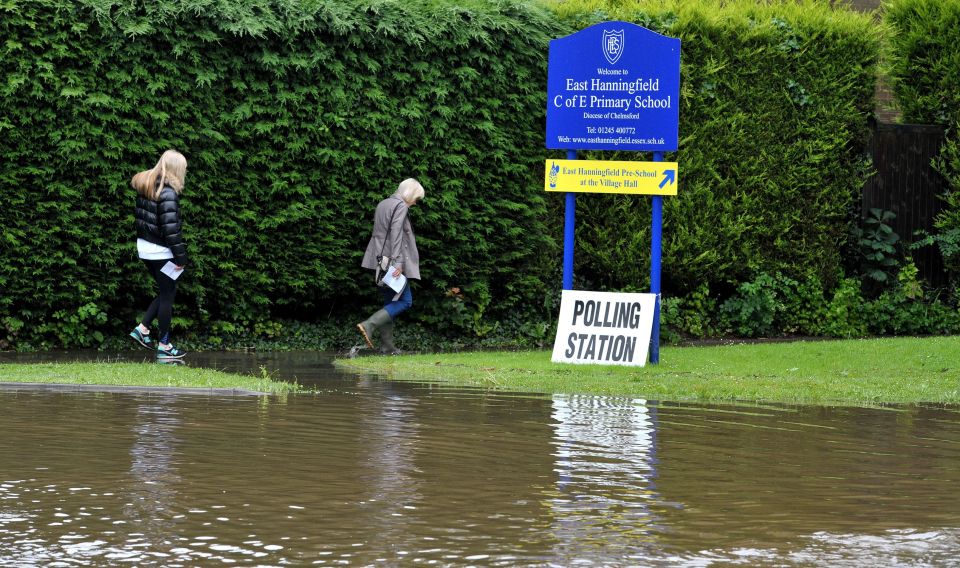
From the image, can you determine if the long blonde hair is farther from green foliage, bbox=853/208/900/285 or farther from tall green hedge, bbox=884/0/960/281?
tall green hedge, bbox=884/0/960/281

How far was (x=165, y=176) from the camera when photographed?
13.9 meters

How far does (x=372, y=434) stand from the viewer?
9.76 m

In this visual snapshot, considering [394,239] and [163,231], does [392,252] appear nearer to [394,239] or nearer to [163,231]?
[394,239]

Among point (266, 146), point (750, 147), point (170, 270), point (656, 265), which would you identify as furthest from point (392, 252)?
point (750, 147)

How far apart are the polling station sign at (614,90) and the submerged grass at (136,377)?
433 centimetres

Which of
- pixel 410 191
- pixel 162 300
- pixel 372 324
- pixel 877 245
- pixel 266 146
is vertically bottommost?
pixel 372 324

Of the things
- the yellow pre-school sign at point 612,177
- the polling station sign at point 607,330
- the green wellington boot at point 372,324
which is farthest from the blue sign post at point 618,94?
the green wellington boot at point 372,324

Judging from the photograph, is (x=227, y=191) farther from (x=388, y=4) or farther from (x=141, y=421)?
(x=141, y=421)

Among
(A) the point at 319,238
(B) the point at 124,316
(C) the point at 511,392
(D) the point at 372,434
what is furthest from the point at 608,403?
(B) the point at 124,316

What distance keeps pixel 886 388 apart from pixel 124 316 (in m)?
7.95

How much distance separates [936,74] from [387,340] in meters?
8.30

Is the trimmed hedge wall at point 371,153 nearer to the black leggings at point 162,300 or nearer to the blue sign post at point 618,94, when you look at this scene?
the black leggings at point 162,300

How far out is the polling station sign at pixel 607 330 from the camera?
14.3m

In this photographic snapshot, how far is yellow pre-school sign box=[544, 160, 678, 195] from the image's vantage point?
47.8 ft
